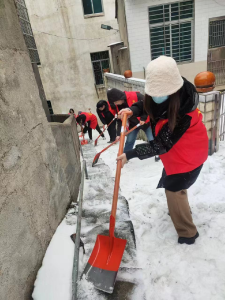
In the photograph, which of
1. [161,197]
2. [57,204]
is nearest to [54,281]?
[57,204]

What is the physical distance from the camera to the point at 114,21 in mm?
11672

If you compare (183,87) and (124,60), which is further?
(124,60)

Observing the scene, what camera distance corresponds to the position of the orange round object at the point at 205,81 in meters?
3.15

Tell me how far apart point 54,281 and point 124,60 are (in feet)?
30.9

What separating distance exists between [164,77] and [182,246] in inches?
66.2

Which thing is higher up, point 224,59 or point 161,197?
point 224,59

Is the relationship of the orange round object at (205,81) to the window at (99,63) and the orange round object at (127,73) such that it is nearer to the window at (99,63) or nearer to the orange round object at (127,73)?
the orange round object at (127,73)

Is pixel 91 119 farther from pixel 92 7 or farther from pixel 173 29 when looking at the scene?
pixel 92 7

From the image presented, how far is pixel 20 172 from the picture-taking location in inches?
57.4

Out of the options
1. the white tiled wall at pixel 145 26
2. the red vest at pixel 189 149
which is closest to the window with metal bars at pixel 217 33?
the white tiled wall at pixel 145 26

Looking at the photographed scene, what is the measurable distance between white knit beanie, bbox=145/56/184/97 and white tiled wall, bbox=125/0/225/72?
322 inches

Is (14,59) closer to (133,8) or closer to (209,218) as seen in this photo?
(209,218)

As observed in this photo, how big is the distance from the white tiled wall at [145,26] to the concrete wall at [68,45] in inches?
157

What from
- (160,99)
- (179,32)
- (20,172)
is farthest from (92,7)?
(20,172)
